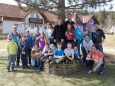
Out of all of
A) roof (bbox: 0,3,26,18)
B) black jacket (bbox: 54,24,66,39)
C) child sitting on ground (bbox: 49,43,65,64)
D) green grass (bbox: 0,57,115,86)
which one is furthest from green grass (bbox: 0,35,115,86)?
roof (bbox: 0,3,26,18)

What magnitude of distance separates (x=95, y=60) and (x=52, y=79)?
179cm

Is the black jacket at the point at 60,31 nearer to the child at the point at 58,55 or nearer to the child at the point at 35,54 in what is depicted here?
the child at the point at 58,55

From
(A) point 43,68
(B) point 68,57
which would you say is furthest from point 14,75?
(B) point 68,57

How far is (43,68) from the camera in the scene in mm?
11445

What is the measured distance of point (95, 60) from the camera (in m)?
10.7

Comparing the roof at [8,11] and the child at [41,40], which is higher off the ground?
the roof at [8,11]

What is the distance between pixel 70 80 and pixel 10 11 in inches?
1468

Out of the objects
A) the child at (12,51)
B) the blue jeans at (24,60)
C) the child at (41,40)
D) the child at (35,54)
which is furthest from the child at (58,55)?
the child at (12,51)

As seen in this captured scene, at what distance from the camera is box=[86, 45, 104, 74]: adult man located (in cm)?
1067

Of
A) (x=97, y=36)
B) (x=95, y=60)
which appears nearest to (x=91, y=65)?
(x=95, y=60)

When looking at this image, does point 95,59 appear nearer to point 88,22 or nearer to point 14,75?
point 14,75

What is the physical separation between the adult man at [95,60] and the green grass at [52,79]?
0.26m

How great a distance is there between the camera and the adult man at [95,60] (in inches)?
420

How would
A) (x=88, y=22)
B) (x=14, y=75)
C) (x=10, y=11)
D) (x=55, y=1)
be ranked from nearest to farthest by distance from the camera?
(x=14, y=75) → (x=55, y=1) → (x=10, y=11) → (x=88, y=22)
